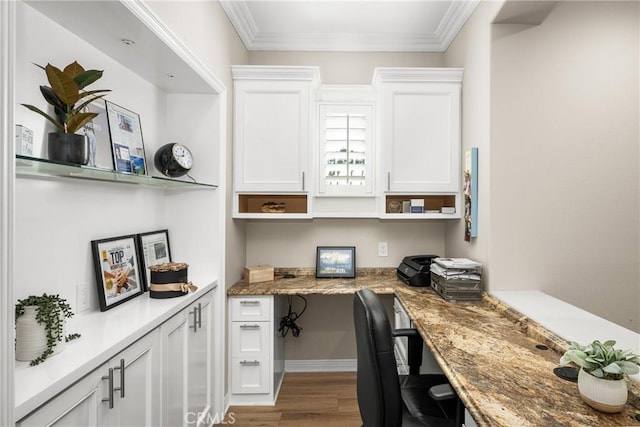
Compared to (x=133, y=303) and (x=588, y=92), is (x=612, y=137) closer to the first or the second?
(x=588, y=92)

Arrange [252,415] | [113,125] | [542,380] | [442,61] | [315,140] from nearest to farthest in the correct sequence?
[542,380]
[113,125]
[252,415]
[315,140]
[442,61]

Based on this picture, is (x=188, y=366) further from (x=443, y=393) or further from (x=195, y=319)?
(x=443, y=393)

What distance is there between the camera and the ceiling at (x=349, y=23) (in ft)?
8.34

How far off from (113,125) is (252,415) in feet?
6.80

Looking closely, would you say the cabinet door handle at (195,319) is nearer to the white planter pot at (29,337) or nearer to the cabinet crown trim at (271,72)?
the white planter pot at (29,337)

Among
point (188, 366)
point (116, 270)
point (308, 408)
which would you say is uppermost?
point (116, 270)

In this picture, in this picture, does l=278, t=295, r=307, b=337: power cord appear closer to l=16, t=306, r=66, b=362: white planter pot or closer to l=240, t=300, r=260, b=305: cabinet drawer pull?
l=240, t=300, r=260, b=305: cabinet drawer pull

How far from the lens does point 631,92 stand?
2137 mm

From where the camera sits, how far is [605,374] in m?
1.03

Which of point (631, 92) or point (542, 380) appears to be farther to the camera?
point (631, 92)

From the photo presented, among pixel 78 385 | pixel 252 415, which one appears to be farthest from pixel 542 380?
pixel 252 415

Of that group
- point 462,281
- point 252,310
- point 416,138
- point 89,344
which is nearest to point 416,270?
point 462,281

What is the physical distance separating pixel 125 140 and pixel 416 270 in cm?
212

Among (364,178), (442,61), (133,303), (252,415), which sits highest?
(442,61)
